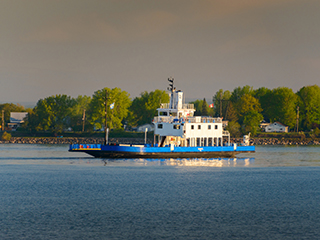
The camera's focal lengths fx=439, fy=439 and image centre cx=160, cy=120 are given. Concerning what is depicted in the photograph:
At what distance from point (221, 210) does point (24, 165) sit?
35200 mm

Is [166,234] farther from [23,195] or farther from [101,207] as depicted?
[23,195]

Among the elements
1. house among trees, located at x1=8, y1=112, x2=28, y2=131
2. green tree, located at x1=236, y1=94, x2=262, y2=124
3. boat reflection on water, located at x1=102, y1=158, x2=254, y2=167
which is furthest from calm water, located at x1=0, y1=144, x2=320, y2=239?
house among trees, located at x1=8, y1=112, x2=28, y2=131

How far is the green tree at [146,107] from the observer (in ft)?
479

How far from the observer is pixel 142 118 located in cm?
15150

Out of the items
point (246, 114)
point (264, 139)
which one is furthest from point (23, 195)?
point (246, 114)

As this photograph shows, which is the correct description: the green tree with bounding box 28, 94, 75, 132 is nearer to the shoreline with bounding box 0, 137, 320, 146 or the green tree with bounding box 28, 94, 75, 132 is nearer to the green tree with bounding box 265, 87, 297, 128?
the shoreline with bounding box 0, 137, 320, 146

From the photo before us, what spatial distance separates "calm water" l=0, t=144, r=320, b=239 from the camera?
26.7m

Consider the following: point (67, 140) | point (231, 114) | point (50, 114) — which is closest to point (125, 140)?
point (67, 140)

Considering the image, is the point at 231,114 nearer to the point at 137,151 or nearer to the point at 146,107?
the point at 146,107

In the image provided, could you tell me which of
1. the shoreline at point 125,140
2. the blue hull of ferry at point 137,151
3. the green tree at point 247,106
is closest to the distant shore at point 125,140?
the shoreline at point 125,140

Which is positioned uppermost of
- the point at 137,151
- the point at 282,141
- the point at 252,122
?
the point at 252,122

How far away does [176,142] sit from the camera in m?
66.7

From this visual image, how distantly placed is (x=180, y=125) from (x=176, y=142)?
3082mm

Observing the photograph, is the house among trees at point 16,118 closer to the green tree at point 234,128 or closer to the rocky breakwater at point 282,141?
the green tree at point 234,128
